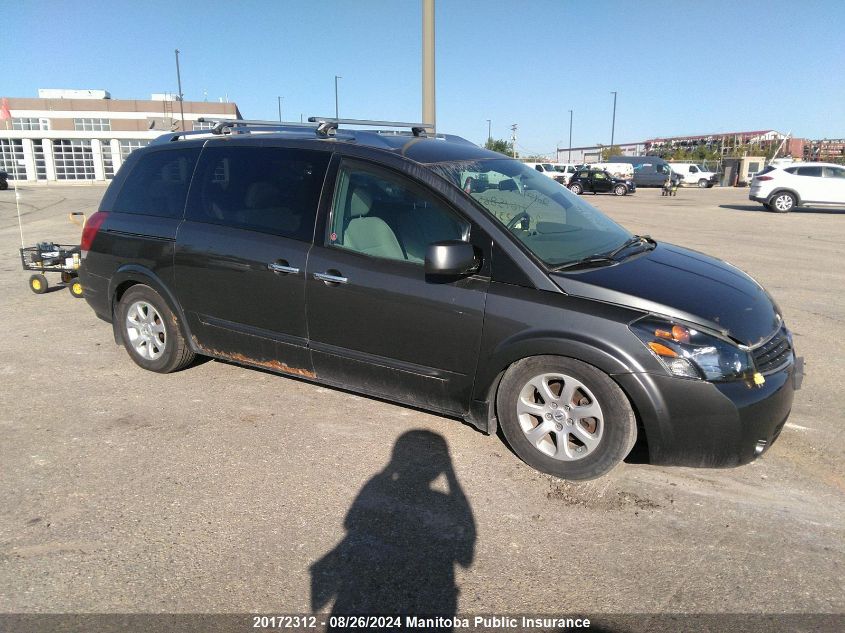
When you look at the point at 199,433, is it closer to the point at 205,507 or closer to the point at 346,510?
the point at 205,507

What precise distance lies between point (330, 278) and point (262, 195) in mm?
899

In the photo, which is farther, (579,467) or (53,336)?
(53,336)

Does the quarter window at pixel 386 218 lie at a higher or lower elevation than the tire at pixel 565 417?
higher

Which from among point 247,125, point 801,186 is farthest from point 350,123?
point 801,186

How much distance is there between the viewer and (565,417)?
3.39m

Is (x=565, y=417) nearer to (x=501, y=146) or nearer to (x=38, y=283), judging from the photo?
(x=38, y=283)

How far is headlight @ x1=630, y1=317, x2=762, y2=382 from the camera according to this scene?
3.11m

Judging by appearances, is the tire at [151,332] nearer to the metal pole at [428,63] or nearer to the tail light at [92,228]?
the tail light at [92,228]

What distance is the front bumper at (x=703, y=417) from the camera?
3094 millimetres

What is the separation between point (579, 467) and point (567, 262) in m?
1.16

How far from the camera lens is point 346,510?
10.3 ft

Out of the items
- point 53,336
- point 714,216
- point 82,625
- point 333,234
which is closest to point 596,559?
A: point 82,625

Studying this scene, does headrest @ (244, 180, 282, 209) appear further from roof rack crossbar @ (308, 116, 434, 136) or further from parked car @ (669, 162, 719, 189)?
parked car @ (669, 162, 719, 189)

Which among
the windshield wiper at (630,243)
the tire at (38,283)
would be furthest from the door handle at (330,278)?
the tire at (38,283)
